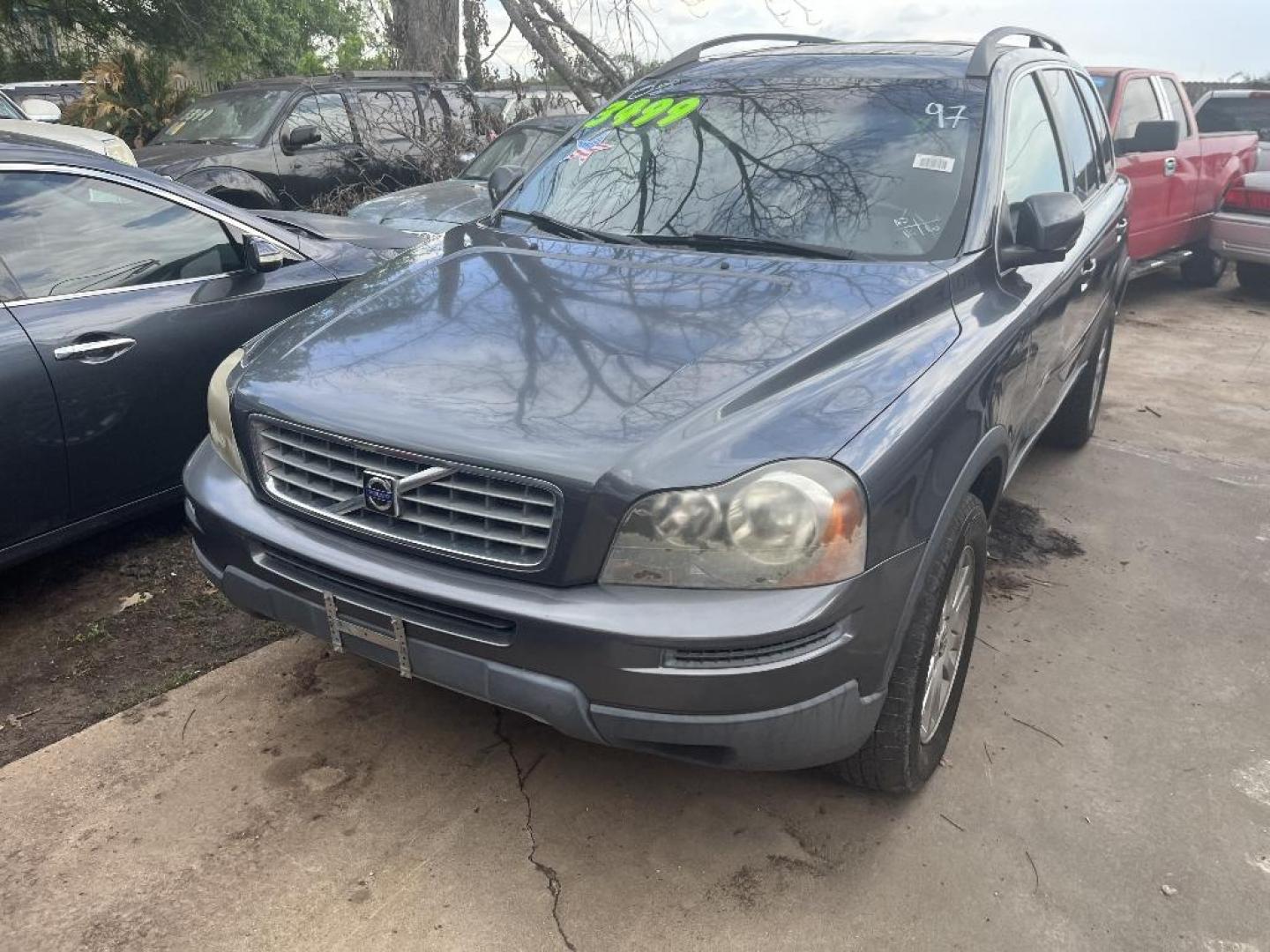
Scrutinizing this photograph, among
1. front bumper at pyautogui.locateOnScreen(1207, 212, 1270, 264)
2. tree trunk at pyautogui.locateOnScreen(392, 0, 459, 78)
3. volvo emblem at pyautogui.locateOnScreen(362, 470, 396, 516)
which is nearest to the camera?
volvo emblem at pyautogui.locateOnScreen(362, 470, 396, 516)

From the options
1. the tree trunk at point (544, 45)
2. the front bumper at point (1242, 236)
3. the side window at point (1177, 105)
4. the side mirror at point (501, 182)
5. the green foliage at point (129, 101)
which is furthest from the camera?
the green foliage at point (129, 101)

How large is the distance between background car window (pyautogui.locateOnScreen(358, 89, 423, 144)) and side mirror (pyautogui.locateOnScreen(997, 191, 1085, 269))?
759 cm

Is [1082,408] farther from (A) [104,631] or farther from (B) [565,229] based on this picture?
(A) [104,631]

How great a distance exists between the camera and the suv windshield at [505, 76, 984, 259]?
10.1ft

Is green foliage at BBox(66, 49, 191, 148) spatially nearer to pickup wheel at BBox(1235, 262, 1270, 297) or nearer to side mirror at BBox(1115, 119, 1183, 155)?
side mirror at BBox(1115, 119, 1183, 155)

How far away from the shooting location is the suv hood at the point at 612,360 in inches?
86.0

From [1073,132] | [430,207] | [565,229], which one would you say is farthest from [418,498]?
[430,207]

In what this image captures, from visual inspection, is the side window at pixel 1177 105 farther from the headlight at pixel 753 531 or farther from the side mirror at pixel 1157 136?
the headlight at pixel 753 531

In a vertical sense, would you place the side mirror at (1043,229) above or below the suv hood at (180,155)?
above

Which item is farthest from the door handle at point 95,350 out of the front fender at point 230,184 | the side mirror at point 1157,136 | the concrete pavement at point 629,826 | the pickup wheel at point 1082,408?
the side mirror at point 1157,136

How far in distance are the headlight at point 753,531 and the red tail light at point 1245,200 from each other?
8.46 metres

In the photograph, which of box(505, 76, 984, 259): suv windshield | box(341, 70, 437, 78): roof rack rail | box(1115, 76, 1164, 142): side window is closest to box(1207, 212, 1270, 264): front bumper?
box(1115, 76, 1164, 142): side window

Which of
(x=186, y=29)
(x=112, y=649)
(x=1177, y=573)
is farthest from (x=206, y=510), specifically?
(x=186, y=29)

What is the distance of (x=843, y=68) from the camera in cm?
360
